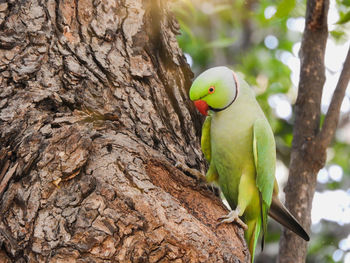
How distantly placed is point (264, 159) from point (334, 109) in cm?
57

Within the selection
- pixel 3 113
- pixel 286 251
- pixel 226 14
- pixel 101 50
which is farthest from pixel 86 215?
pixel 226 14

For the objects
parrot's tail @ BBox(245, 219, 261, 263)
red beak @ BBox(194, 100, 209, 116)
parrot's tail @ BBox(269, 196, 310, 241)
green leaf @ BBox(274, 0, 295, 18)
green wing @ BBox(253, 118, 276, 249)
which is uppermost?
green leaf @ BBox(274, 0, 295, 18)

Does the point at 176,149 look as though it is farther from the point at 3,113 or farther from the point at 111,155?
the point at 3,113

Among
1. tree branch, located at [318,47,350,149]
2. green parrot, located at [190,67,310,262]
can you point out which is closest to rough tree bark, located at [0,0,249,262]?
green parrot, located at [190,67,310,262]

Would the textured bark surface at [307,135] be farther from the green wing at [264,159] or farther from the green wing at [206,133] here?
the green wing at [206,133]

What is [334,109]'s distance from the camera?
274cm

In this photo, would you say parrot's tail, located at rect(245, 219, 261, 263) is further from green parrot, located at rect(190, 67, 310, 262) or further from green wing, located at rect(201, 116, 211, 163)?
green wing, located at rect(201, 116, 211, 163)

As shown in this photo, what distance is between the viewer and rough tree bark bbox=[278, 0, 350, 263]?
2748 mm

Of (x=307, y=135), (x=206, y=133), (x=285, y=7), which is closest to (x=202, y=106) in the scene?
(x=206, y=133)

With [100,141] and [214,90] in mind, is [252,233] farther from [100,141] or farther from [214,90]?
[100,141]

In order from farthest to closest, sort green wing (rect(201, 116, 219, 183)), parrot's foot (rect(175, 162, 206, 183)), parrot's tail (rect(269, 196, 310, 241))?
green wing (rect(201, 116, 219, 183))
parrot's tail (rect(269, 196, 310, 241))
parrot's foot (rect(175, 162, 206, 183))

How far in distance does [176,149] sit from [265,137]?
22.1 inches

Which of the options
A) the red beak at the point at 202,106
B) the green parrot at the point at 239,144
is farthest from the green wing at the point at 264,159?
the red beak at the point at 202,106

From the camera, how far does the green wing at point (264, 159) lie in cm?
262
